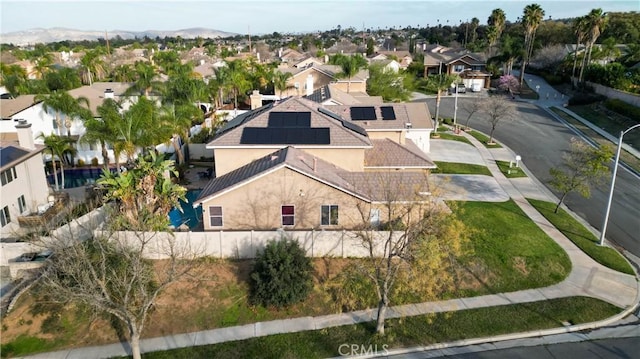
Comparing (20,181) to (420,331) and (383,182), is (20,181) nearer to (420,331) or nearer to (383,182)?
(383,182)

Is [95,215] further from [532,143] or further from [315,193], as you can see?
[532,143]

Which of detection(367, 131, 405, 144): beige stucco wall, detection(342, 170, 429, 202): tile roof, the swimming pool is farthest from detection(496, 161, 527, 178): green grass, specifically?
the swimming pool

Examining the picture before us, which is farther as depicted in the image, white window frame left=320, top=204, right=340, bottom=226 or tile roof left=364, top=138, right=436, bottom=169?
tile roof left=364, top=138, right=436, bottom=169

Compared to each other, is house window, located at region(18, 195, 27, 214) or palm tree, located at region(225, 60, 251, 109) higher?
palm tree, located at region(225, 60, 251, 109)

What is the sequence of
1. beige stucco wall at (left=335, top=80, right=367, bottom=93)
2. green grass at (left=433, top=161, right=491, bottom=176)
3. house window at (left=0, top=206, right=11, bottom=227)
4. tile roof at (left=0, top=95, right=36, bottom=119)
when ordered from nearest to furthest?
house window at (left=0, top=206, right=11, bottom=227) → green grass at (left=433, top=161, right=491, bottom=176) → tile roof at (left=0, top=95, right=36, bottom=119) → beige stucco wall at (left=335, top=80, right=367, bottom=93)

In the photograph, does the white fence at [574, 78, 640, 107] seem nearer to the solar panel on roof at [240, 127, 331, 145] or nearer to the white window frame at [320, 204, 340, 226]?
the solar panel on roof at [240, 127, 331, 145]

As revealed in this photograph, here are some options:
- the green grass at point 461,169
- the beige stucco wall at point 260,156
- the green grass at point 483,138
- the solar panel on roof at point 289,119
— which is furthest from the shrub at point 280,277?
the green grass at point 483,138

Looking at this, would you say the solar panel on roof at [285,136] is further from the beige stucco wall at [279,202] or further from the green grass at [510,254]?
the green grass at [510,254]

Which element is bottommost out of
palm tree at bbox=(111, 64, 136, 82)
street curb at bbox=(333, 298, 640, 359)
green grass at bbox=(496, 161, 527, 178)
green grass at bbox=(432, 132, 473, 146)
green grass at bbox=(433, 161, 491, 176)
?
street curb at bbox=(333, 298, 640, 359)
